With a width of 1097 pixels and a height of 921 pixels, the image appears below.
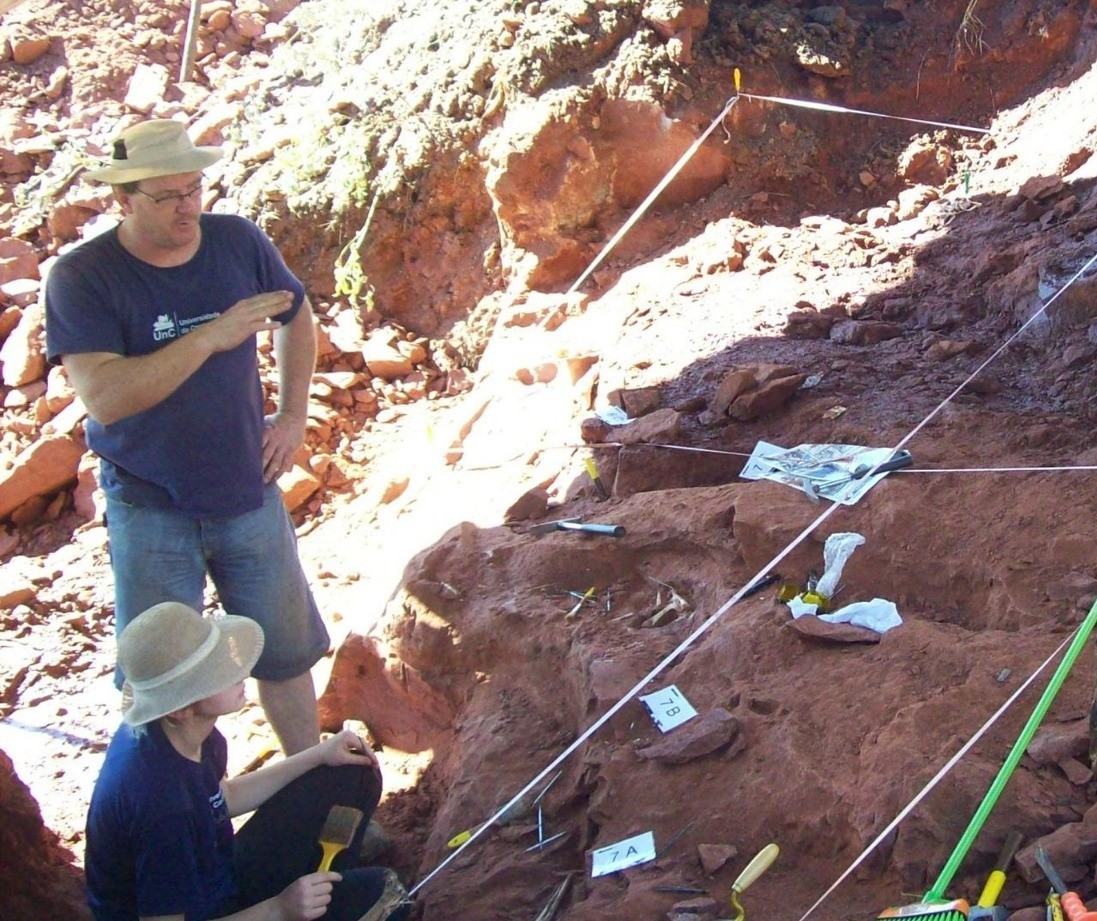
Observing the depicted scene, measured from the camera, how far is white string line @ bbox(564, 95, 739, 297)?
6.87m

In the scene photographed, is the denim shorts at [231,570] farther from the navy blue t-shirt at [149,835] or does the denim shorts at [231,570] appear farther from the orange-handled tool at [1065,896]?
the orange-handled tool at [1065,896]

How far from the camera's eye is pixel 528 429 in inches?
229

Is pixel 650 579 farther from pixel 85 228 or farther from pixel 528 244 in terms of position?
pixel 85 228

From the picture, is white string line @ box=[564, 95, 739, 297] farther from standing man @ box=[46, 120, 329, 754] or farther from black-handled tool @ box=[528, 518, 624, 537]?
standing man @ box=[46, 120, 329, 754]

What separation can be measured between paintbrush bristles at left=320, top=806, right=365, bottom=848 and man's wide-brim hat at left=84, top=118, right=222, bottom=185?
1.81 meters

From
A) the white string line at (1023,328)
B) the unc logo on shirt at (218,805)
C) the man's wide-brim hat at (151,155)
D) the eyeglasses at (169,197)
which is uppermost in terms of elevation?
the man's wide-brim hat at (151,155)

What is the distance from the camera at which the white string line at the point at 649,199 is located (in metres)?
6.87

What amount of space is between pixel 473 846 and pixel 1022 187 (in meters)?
4.63

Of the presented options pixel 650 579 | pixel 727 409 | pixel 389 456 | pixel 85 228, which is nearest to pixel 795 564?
pixel 650 579

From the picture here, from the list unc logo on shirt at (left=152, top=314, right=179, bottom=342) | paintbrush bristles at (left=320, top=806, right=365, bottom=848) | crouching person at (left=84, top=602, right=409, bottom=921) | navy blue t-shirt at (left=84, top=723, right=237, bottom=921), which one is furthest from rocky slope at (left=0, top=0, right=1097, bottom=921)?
unc logo on shirt at (left=152, top=314, right=179, bottom=342)

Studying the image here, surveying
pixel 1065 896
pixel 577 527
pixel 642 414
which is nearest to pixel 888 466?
pixel 577 527

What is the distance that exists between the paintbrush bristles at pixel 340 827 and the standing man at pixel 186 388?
64 cm

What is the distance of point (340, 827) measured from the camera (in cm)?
304

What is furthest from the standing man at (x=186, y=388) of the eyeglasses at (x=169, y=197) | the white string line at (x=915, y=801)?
the white string line at (x=915, y=801)
